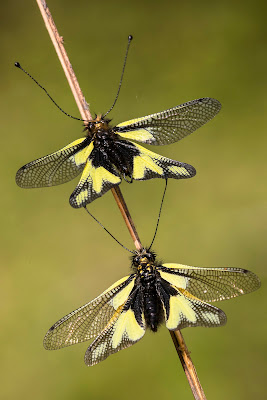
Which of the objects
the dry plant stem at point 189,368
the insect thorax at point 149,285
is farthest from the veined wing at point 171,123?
the dry plant stem at point 189,368

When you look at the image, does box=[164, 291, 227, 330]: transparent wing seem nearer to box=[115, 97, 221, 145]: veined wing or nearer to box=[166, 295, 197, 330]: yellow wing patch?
box=[166, 295, 197, 330]: yellow wing patch

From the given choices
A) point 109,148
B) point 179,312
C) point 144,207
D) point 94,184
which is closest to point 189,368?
point 179,312

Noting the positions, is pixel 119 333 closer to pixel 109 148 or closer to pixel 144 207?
pixel 109 148

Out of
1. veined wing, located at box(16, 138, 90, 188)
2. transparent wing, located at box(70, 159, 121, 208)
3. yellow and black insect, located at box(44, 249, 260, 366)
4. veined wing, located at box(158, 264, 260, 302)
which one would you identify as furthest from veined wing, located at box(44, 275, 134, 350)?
veined wing, located at box(16, 138, 90, 188)

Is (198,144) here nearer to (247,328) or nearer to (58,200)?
(58,200)

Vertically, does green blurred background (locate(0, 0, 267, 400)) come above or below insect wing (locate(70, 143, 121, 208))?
above

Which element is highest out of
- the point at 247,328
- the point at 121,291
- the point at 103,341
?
the point at 247,328

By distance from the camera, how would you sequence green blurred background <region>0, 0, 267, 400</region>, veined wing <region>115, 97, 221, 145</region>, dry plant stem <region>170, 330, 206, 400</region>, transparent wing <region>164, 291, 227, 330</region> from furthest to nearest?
green blurred background <region>0, 0, 267, 400</region> → veined wing <region>115, 97, 221, 145</region> → transparent wing <region>164, 291, 227, 330</region> → dry plant stem <region>170, 330, 206, 400</region>

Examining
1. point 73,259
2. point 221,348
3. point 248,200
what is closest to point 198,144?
point 248,200
